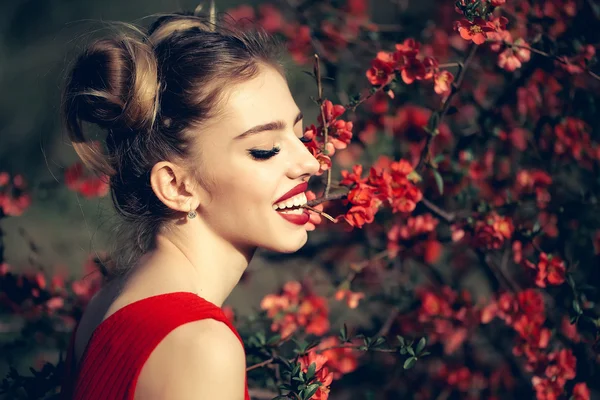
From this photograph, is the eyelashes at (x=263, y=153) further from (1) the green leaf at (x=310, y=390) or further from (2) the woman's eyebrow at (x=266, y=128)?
(1) the green leaf at (x=310, y=390)

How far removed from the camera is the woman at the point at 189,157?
1.49 meters

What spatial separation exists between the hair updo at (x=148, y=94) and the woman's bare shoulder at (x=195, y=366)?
0.37 meters

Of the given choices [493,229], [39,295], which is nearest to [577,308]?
[493,229]

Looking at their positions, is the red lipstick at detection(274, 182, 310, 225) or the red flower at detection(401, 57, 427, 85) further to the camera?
the red flower at detection(401, 57, 427, 85)

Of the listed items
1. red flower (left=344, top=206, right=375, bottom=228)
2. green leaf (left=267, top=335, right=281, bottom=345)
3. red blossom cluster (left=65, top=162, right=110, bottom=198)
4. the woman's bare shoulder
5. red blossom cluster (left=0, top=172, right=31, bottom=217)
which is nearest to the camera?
the woman's bare shoulder

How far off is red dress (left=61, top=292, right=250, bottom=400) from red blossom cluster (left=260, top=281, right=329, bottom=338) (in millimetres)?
967

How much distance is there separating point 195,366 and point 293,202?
47 cm

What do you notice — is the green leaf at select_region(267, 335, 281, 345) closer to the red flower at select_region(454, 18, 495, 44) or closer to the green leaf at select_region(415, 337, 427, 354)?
the green leaf at select_region(415, 337, 427, 354)

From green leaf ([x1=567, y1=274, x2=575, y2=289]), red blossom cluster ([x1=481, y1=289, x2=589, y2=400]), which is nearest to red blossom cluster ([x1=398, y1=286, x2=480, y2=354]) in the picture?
red blossom cluster ([x1=481, y1=289, x2=589, y2=400])

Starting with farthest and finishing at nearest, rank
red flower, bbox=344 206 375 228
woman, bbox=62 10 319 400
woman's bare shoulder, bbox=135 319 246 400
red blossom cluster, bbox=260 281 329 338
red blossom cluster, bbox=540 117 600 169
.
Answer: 1. red blossom cluster, bbox=260 281 329 338
2. red blossom cluster, bbox=540 117 600 169
3. red flower, bbox=344 206 375 228
4. woman, bbox=62 10 319 400
5. woman's bare shoulder, bbox=135 319 246 400

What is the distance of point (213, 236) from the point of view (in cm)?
156

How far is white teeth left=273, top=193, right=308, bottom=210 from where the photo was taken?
1525mm

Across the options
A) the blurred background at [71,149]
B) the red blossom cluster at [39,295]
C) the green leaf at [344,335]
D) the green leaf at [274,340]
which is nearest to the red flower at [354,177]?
the green leaf at [344,335]

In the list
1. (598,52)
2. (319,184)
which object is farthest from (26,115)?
(598,52)
